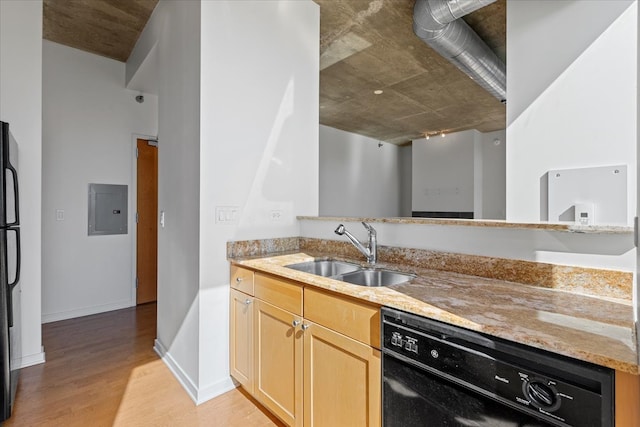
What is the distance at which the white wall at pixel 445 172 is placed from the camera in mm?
5918

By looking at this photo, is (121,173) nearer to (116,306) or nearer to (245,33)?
(116,306)

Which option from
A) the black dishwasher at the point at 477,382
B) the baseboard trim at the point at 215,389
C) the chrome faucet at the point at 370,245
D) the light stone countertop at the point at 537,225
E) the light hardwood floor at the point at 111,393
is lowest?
the light hardwood floor at the point at 111,393

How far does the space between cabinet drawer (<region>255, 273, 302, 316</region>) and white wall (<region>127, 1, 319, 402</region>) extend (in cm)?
42

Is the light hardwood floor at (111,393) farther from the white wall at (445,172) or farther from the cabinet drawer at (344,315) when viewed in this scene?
the white wall at (445,172)

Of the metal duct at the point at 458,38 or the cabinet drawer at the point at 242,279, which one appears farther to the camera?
the metal duct at the point at 458,38

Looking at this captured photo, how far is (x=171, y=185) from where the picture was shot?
2344 mm

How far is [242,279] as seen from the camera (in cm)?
195

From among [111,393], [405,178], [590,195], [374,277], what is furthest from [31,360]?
[405,178]

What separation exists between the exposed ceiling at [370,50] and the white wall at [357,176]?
0.95 m

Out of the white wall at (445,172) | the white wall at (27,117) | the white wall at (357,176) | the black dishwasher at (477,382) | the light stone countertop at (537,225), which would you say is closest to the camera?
the black dishwasher at (477,382)

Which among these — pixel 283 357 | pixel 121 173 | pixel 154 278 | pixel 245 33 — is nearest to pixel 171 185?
pixel 245 33

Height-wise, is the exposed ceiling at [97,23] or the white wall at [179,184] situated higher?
the exposed ceiling at [97,23]

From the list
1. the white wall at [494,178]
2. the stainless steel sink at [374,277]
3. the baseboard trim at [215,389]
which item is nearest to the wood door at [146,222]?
the baseboard trim at [215,389]

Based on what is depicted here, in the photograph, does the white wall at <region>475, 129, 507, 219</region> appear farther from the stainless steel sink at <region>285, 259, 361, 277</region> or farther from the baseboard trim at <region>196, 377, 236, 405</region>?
the baseboard trim at <region>196, 377, 236, 405</region>
